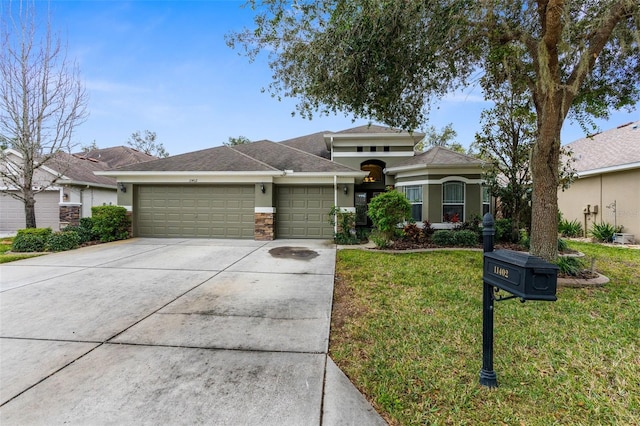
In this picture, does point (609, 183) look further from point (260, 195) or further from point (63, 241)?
point (63, 241)

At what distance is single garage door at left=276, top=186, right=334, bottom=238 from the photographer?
38.8 feet

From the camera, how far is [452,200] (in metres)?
11.8

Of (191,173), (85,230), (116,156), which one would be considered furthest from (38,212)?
(191,173)

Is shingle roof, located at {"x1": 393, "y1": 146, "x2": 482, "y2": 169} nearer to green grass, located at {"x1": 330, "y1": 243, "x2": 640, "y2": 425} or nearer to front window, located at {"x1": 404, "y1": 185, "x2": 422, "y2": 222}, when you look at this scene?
front window, located at {"x1": 404, "y1": 185, "x2": 422, "y2": 222}

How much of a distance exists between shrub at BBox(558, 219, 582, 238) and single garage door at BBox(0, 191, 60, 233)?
23780 mm

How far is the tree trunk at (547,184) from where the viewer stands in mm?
5844

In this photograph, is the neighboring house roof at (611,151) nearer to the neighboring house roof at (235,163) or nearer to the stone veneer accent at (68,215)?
the neighboring house roof at (235,163)

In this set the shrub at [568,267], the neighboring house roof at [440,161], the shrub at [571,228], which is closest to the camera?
the shrub at [568,267]

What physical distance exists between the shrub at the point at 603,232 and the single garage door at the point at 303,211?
34.6ft

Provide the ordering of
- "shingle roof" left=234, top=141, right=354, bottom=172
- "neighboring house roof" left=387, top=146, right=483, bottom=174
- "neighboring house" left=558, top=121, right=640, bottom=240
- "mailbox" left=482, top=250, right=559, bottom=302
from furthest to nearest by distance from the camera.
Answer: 1. "shingle roof" left=234, top=141, right=354, bottom=172
2. "neighboring house roof" left=387, top=146, right=483, bottom=174
3. "neighboring house" left=558, top=121, right=640, bottom=240
4. "mailbox" left=482, top=250, right=559, bottom=302

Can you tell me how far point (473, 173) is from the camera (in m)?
11.6

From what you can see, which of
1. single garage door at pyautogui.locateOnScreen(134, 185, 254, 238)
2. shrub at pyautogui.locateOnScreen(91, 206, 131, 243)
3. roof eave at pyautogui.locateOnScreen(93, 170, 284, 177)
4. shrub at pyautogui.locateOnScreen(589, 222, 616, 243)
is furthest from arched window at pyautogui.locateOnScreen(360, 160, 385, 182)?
shrub at pyautogui.locateOnScreen(91, 206, 131, 243)

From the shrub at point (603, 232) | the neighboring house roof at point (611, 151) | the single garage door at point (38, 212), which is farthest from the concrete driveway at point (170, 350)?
the neighboring house roof at point (611, 151)

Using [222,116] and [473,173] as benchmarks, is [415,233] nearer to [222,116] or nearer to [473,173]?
[473,173]
